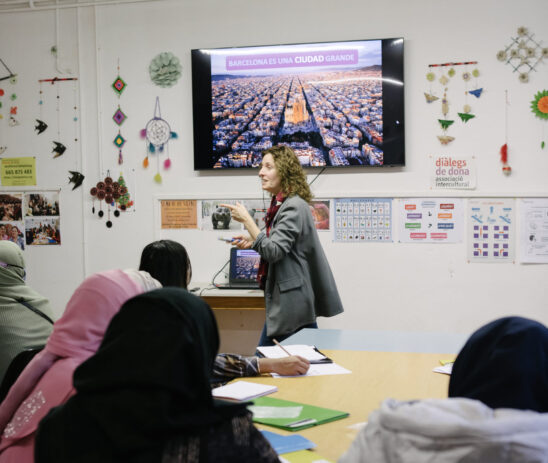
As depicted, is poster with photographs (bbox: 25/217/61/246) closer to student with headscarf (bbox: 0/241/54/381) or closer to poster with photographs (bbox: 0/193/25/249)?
poster with photographs (bbox: 0/193/25/249)

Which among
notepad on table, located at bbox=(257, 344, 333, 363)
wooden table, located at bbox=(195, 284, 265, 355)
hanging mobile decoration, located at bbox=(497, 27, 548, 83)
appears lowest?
wooden table, located at bbox=(195, 284, 265, 355)

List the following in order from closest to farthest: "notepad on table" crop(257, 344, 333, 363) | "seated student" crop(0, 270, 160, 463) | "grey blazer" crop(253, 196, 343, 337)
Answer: "seated student" crop(0, 270, 160, 463) < "notepad on table" crop(257, 344, 333, 363) < "grey blazer" crop(253, 196, 343, 337)

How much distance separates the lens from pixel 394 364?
7.04 ft

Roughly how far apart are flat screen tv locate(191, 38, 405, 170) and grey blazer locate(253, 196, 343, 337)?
104 centimetres

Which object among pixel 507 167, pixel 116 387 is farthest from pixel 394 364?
pixel 507 167

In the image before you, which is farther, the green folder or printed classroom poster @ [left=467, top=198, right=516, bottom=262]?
printed classroom poster @ [left=467, top=198, right=516, bottom=262]

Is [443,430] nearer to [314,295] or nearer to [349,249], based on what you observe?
[314,295]

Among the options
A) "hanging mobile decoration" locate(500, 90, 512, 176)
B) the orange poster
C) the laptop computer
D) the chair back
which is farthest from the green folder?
"hanging mobile decoration" locate(500, 90, 512, 176)

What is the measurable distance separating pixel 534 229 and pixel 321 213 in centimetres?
137

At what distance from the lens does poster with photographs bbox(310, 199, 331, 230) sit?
3980mm

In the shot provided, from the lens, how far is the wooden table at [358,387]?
1519 millimetres

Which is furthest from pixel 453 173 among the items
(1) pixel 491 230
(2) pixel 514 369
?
(2) pixel 514 369

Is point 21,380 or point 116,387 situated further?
point 21,380

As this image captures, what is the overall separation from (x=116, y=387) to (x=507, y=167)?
3.41 metres
